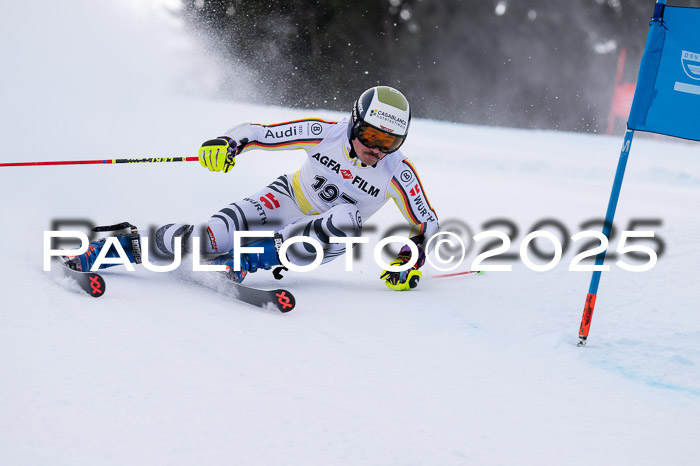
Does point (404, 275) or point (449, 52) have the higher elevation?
Answer: point (449, 52)

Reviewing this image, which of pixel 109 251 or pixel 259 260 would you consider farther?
pixel 259 260

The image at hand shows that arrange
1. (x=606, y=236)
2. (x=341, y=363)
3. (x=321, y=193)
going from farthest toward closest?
(x=321, y=193), (x=606, y=236), (x=341, y=363)

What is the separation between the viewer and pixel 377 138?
3.26 meters

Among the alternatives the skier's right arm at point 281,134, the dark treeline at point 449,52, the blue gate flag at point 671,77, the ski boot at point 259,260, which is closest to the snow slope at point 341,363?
the ski boot at point 259,260

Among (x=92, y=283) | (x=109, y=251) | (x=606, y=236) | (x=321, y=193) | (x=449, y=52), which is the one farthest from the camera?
(x=449, y=52)

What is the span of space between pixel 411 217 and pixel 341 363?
4.91 feet

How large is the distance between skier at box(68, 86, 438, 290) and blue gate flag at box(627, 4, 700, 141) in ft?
3.65

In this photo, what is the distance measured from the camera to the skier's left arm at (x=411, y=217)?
11.7 ft

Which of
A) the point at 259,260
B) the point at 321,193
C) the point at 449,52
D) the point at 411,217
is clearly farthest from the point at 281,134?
the point at 449,52

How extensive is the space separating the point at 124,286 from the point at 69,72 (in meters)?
6.24

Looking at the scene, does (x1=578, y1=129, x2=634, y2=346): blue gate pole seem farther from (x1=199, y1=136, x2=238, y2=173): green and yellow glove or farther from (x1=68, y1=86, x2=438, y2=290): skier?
(x1=199, y1=136, x2=238, y2=173): green and yellow glove

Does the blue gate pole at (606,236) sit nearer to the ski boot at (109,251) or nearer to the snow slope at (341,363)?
the snow slope at (341,363)

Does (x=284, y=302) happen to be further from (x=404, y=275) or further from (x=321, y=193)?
(x=404, y=275)

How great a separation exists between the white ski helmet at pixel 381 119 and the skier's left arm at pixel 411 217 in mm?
298
